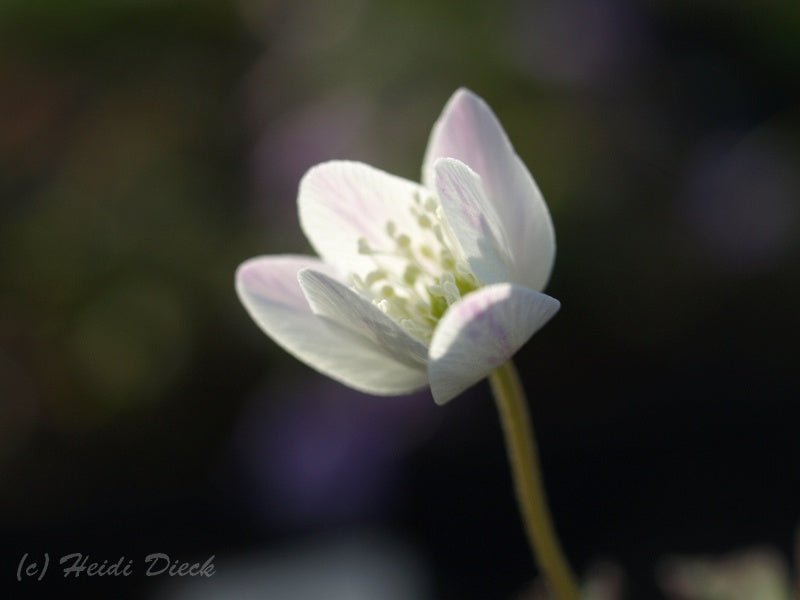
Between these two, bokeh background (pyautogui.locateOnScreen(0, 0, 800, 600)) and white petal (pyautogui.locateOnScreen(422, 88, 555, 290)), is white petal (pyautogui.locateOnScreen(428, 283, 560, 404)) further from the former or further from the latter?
bokeh background (pyautogui.locateOnScreen(0, 0, 800, 600))


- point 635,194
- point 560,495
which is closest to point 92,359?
point 560,495

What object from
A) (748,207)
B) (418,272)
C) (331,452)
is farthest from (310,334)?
(748,207)

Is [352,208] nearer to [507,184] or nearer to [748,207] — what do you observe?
[507,184]

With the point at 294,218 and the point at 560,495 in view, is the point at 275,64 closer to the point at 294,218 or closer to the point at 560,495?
the point at 294,218

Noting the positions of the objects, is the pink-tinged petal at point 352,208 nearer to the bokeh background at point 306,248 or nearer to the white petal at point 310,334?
the white petal at point 310,334

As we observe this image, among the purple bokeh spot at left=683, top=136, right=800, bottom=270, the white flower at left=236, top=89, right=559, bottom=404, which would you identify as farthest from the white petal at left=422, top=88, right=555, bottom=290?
the purple bokeh spot at left=683, top=136, right=800, bottom=270

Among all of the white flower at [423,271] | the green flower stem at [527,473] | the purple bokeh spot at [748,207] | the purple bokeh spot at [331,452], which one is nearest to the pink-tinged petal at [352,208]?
the white flower at [423,271]
